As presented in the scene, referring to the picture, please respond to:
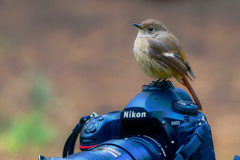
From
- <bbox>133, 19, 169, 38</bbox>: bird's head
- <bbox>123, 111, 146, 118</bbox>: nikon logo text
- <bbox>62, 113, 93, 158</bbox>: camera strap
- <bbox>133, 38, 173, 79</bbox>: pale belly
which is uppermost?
<bbox>133, 19, 169, 38</bbox>: bird's head

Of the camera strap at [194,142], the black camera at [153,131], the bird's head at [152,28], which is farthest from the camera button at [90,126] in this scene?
the bird's head at [152,28]

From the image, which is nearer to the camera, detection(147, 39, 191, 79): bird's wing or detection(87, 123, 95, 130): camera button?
detection(87, 123, 95, 130): camera button

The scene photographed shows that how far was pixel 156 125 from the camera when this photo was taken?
0.83 meters

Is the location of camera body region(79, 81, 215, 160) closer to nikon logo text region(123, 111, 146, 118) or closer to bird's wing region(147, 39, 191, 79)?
nikon logo text region(123, 111, 146, 118)

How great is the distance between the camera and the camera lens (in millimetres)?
678

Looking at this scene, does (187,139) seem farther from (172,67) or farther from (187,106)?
(172,67)

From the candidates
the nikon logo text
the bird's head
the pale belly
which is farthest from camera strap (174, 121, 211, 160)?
the bird's head

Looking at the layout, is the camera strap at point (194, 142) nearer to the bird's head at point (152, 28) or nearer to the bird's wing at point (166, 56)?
the bird's wing at point (166, 56)

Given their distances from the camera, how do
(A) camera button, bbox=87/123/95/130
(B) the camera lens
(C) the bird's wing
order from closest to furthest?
(B) the camera lens
(A) camera button, bbox=87/123/95/130
(C) the bird's wing

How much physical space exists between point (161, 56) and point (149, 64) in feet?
0.16

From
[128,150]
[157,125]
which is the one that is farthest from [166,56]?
[128,150]

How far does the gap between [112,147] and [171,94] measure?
10.0 inches

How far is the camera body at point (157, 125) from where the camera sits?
793 millimetres

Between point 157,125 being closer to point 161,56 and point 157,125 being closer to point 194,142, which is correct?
point 194,142
